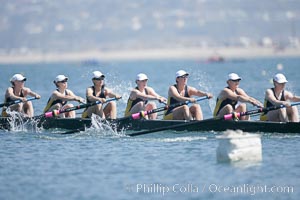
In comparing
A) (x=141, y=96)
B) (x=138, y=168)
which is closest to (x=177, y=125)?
(x=141, y=96)

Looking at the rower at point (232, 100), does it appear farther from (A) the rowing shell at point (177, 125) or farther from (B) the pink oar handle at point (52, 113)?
(B) the pink oar handle at point (52, 113)

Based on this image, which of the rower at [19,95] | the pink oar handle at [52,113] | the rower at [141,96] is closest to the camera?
the rower at [141,96]

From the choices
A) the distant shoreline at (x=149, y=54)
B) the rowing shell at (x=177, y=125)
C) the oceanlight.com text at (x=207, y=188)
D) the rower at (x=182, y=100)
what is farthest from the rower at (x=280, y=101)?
the distant shoreline at (x=149, y=54)

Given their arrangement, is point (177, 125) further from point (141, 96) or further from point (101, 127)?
point (101, 127)

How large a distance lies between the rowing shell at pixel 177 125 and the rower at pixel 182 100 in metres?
0.28

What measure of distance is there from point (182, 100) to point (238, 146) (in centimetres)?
457

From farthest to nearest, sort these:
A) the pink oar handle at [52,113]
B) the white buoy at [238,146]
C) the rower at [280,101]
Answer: the pink oar handle at [52,113]
the rower at [280,101]
the white buoy at [238,146]

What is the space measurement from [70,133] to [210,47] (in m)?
112

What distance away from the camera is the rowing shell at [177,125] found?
17.3 metres

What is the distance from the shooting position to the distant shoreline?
388ft

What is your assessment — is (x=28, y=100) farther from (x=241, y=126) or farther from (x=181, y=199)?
(x=181, y=199)

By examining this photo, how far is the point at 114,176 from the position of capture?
1404cm

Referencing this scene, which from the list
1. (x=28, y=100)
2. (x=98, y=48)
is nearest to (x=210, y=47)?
(x=98, y=48)

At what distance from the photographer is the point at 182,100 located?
18.5 metres
